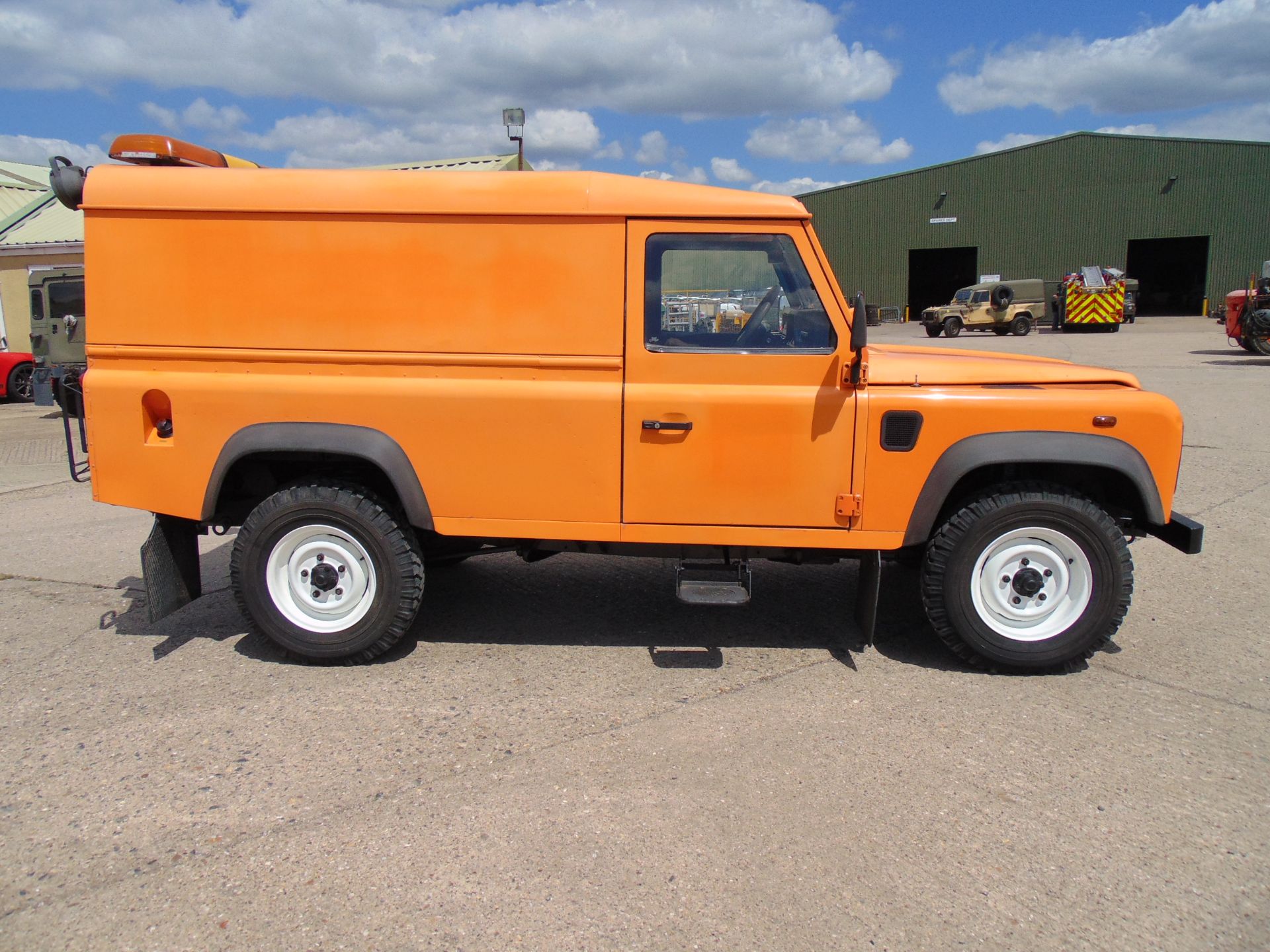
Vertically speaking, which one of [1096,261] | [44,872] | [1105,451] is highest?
[1096,261]

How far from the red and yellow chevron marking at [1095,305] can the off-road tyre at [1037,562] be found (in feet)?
104

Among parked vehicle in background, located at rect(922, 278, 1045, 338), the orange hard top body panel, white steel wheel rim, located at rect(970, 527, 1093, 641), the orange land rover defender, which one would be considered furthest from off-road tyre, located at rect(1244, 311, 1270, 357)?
white steel wheel rim, located at rect(970, 527, 1093, 641)

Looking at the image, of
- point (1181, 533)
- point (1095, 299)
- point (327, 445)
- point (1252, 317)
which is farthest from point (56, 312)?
point (1095, 299)

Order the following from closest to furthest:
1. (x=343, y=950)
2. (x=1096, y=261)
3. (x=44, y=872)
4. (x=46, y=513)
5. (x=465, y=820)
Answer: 1. (x=343, y=950)
2. (x=44, y=872)
3. (x=465, y=820)
4. (x=46, y=513)
5. (x=1096, y=261)

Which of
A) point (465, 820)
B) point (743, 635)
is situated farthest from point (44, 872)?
point (743, 635)

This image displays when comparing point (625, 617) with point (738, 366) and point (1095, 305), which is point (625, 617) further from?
point (1095, 305)

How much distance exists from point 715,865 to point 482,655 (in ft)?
6.50

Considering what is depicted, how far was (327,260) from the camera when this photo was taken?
13.4ft

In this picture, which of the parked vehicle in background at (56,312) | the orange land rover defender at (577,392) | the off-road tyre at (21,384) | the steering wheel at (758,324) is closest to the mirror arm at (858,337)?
the orange land rover defender at (577,392)

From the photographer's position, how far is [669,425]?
405 centimetres

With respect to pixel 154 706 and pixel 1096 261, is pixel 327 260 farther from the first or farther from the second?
pixel 1096 261

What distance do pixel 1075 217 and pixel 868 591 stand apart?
42059mm

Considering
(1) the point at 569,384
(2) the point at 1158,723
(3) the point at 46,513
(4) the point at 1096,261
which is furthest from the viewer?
(4) the point at 1096,261

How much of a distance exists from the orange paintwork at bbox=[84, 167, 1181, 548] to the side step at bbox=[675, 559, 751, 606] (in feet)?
0.69
